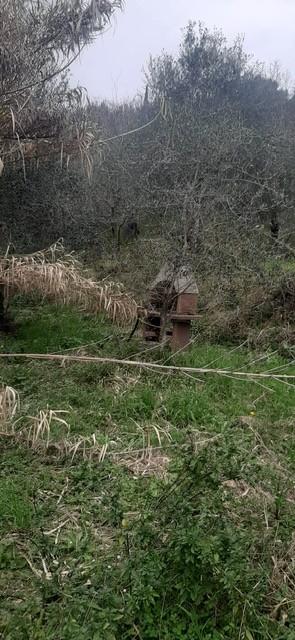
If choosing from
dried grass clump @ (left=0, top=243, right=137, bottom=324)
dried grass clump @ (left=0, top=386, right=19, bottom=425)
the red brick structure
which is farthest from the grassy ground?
the red brick structure

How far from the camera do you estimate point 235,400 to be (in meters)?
4.13

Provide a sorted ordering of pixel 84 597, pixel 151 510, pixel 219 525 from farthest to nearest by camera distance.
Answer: pixel 151 510 < pixel 219 525 < pixel 84 597

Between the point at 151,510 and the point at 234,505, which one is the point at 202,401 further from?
the point at 151,510

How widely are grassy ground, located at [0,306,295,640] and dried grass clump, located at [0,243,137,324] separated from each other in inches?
26.7

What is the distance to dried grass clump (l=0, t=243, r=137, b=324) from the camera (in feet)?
12.3

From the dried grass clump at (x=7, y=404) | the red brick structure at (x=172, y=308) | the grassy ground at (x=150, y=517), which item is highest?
the red brick structure at (x=172, y=308)

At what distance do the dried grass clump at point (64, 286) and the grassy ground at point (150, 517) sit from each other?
2.23 feet

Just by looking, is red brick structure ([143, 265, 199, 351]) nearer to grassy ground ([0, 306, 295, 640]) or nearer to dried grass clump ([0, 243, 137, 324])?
dried grass clump ([0, 243, 137, 324])

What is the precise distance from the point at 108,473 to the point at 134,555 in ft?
3.33

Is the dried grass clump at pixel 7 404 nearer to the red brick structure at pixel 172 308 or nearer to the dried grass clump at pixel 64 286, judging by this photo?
the dried grass clump at pixel 64 286

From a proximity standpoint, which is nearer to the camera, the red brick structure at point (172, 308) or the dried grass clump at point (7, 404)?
the dried grass clump at point (7, 404)

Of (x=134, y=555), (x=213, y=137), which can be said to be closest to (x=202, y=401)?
(x=134, y=555)

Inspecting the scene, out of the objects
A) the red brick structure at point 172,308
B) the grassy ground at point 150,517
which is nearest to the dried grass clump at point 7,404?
the grassy ground at point 150,517

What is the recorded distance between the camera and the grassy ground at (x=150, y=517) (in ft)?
5.69
